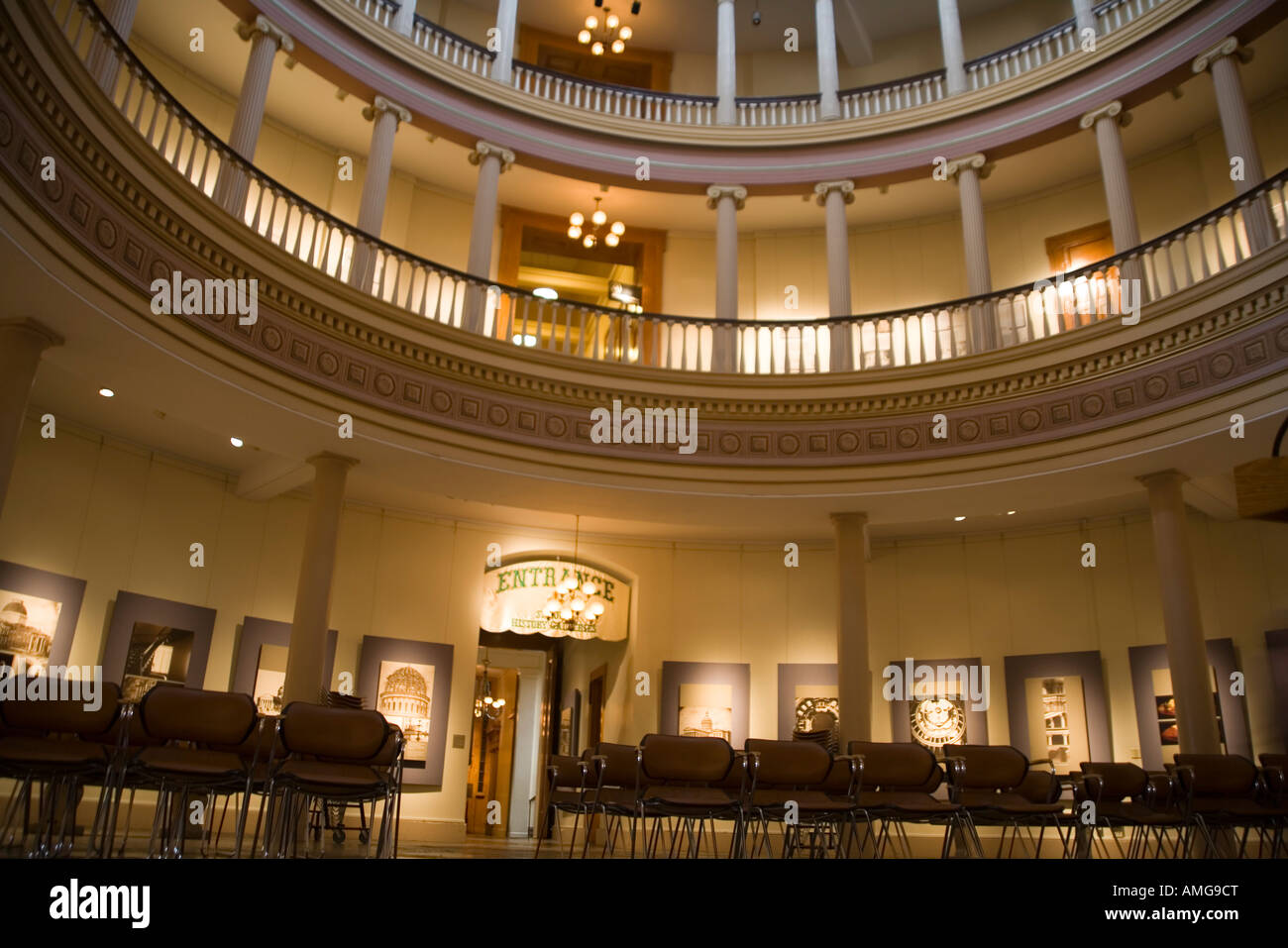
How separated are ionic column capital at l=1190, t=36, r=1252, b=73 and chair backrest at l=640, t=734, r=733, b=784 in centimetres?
914

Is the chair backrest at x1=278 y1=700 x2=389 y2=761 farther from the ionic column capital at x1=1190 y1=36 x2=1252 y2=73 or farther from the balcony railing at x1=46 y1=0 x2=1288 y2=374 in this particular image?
the ionic column capital at x1=1190 y1=36 x2=1252 y2=73

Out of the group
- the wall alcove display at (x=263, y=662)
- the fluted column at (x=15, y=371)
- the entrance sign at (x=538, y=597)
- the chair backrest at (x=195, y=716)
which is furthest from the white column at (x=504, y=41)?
the chair backrest at (x=195, y=716)

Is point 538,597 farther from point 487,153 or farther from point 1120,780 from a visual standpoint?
point 1120,780

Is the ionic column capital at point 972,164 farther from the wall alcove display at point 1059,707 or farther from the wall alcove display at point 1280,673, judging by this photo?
the wall alcove display at point 1280,673

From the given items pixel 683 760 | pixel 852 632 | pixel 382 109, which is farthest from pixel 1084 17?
pixel 683 760

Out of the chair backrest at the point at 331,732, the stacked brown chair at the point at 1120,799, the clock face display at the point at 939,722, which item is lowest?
the stacked brown chair at the point at 1120,799

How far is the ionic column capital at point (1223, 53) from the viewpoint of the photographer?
9708 mm

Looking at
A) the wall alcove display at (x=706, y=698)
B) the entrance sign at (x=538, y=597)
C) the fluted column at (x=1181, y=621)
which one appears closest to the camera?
the fluted column at (x=1181, y=621)

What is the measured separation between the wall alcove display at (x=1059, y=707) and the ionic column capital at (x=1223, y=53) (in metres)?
6.88

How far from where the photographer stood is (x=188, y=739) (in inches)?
211

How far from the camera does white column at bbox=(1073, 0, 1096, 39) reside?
36.4 ft

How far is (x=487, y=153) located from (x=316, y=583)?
5.77 metres

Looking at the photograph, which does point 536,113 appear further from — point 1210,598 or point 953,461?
point 1210,598
